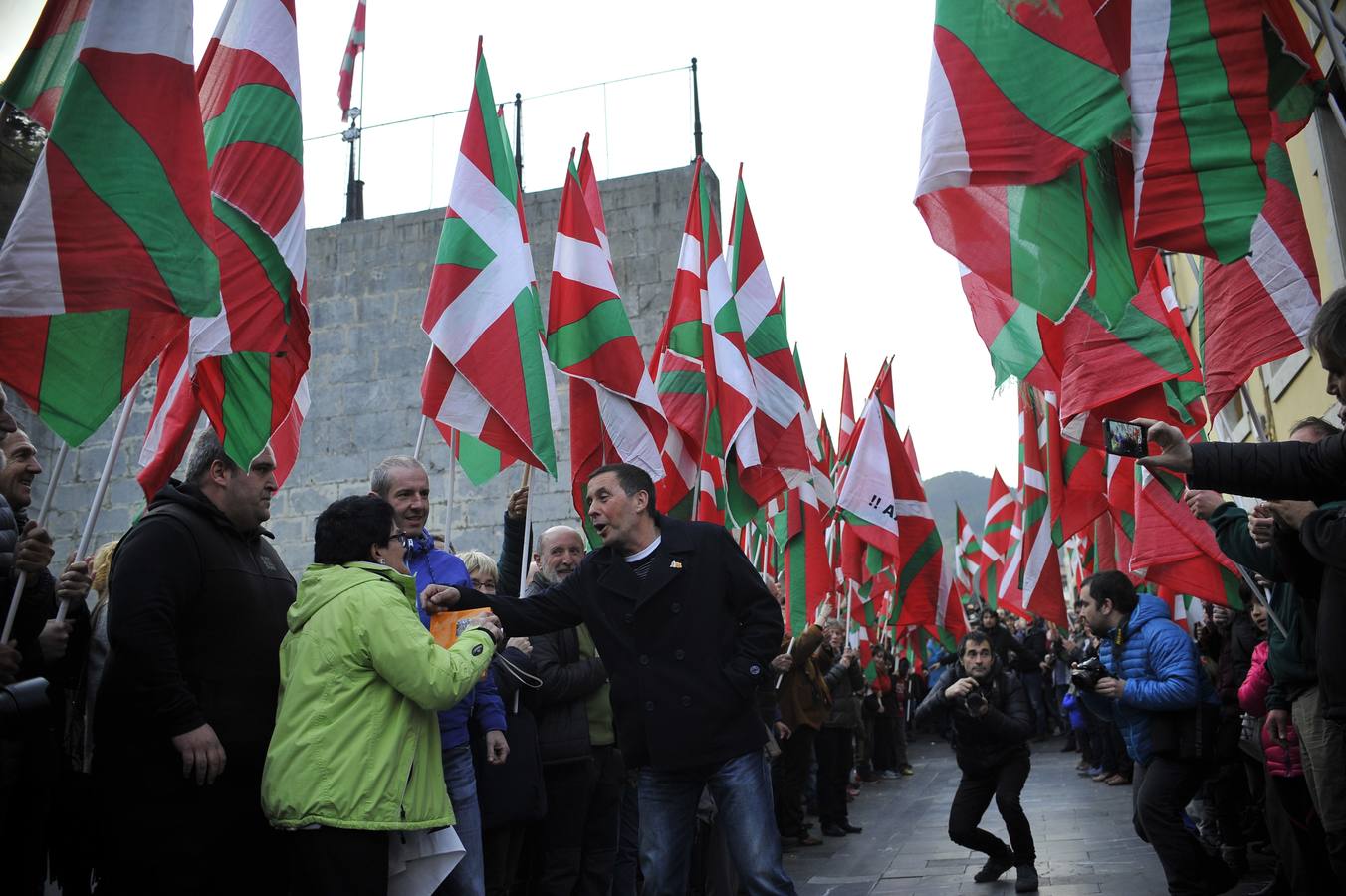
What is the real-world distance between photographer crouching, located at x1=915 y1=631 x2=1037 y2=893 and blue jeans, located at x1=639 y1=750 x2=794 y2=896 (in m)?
3.65

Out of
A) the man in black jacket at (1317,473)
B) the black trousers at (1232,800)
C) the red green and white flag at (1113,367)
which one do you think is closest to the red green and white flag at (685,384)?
the red green and white flag at (1113,367)

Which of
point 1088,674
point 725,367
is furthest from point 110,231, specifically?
point 1088,674

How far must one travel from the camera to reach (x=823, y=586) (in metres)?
12.0

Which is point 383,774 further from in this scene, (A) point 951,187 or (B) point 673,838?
(A) point 951,187

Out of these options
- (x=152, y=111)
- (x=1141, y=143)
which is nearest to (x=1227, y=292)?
(x=1141, y=143)

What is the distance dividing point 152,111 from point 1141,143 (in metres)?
3.73

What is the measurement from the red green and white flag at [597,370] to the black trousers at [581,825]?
1810 millimetres

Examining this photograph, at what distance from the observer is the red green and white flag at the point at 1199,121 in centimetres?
470

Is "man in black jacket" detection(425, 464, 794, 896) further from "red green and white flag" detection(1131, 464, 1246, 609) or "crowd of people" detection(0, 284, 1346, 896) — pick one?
"red green and white flag" detection(1131, 464, 1246, 609)

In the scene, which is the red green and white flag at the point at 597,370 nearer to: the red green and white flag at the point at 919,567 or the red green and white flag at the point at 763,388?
the red green and white flag at the point at 763,388

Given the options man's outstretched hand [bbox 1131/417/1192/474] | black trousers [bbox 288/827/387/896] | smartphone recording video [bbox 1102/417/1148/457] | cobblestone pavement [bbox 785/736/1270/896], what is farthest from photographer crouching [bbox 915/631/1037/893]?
black trousers [bbox 288/827/387/896]

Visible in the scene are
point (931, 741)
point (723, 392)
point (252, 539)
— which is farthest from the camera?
point (931, 741)

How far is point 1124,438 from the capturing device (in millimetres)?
3814

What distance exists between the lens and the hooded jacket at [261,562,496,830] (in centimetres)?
400
